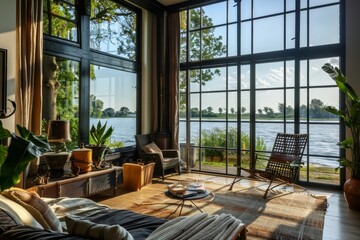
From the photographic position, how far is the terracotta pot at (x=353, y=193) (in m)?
3.45

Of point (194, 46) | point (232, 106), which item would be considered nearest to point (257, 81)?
point (232, 106)

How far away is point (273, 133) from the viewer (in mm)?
5145

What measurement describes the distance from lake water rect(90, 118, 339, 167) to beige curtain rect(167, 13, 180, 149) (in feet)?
0.89

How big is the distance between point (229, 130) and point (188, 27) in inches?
104

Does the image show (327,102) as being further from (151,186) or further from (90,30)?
(90,30)

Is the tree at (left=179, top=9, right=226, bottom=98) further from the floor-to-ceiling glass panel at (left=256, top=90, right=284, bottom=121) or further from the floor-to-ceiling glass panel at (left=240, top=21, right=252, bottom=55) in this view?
the floor-to-ceiling glass panel at (left=256, top=90, right=284, bottom=121)

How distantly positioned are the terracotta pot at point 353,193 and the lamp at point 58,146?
3.86 metres

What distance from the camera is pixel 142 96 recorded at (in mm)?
5930

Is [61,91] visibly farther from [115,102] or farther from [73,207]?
[73,207]

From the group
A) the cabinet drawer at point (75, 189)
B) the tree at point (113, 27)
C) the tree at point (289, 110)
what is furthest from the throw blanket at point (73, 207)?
the tree at point (289, 110)

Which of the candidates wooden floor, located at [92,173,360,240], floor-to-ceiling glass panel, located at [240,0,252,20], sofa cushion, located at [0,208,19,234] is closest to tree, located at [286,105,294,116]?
wooden floor, located at [92,173,360,240]

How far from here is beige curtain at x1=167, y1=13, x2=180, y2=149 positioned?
19.4 ft

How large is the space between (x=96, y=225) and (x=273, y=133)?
4505mm

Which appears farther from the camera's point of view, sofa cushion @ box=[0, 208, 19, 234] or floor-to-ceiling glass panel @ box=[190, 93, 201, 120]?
floor-to-ceiling glass panel @ box=[190, 93, 201, 120]
